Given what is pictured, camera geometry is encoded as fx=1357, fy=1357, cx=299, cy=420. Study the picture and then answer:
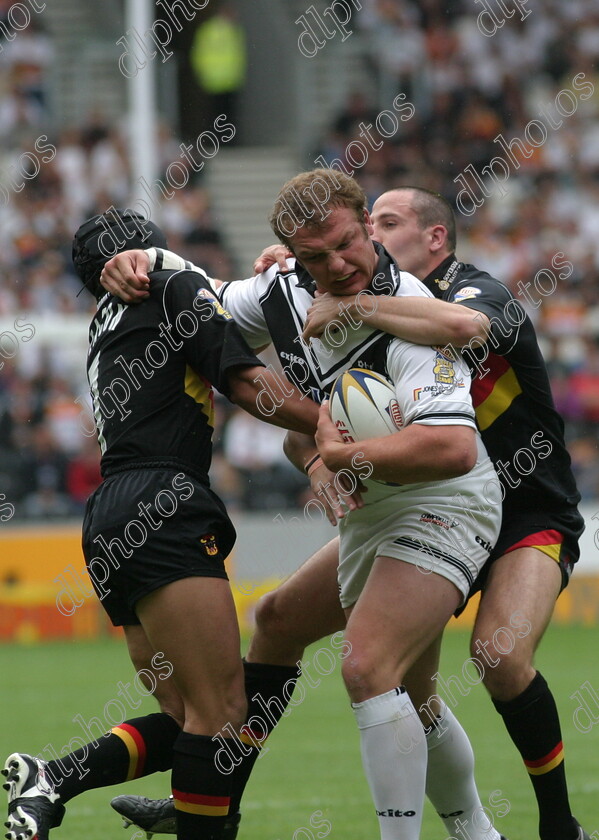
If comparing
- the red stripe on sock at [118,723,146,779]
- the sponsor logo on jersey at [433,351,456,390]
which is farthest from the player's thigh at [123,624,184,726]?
the sponsor logo on jersey at [433,351,456,390]

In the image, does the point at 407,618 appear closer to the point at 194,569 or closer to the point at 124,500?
the point at 194,569

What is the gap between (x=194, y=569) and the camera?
184 inches

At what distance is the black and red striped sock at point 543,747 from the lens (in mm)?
5074

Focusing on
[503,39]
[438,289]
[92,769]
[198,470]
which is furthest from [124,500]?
[503,39]

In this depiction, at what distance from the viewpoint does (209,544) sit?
479cm

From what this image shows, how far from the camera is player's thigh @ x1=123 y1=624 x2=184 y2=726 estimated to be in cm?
493

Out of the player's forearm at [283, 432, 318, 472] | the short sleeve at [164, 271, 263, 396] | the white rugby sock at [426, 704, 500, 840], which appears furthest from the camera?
the player's forearm at [283, 432, 318, 472]

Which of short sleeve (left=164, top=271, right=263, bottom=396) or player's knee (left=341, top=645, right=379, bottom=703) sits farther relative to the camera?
short sleeve (left=164, top=271, right=263, bottom=396)

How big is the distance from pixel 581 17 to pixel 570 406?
7.92 metres

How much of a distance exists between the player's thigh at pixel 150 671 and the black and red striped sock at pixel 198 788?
29cm

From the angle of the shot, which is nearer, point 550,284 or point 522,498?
point 522,498

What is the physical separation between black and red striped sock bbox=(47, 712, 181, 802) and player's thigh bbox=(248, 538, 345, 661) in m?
0.62

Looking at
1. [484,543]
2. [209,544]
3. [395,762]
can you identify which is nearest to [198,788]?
[395,762]

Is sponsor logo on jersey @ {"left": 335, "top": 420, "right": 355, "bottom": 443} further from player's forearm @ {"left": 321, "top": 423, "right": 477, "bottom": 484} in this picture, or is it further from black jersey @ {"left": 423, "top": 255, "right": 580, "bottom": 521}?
black jersey @ {"left": 423, "top": 255, "right": 580, "bottom": 521}
